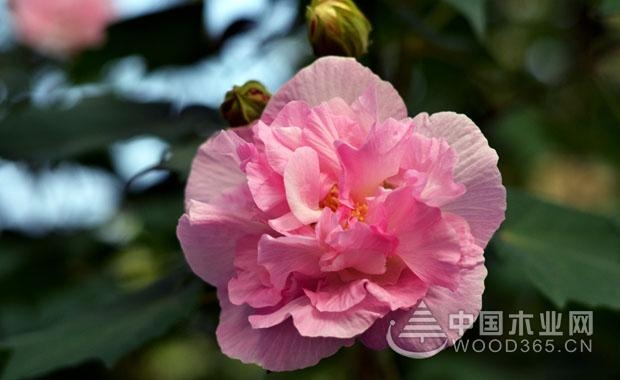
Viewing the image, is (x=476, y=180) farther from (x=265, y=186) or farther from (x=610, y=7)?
(x=610, y=7)

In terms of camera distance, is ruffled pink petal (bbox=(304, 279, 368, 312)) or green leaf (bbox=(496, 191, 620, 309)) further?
green leaf (bbox=(496, 191, 620, 309))

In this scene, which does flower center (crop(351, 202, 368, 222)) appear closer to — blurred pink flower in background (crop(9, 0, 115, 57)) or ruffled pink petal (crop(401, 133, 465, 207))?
ruffled pink petal (crop(401, 133, 465, 207))

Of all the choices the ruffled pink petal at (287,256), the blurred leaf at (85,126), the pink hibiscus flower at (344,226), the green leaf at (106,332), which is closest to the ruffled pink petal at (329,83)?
the pink hibiscus flower at (344,226)

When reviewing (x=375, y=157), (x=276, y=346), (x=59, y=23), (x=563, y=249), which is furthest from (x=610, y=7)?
(x=59, y=23)

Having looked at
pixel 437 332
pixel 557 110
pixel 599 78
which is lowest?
pixel 557 110

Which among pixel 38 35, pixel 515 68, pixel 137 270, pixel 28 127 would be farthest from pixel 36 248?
pixel 515 68

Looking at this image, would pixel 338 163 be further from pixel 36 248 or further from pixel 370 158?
pixel 36 248

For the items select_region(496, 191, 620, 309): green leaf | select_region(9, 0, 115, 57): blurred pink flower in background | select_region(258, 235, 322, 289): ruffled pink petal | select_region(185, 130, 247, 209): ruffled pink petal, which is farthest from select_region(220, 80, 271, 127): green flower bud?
select_region(9, 0, 115, 57): blurred pink flower in background
